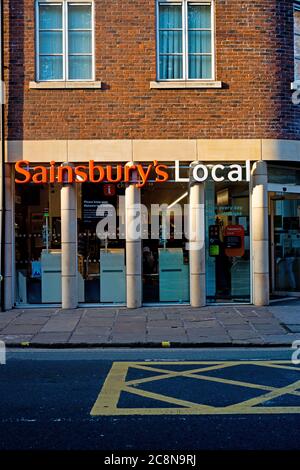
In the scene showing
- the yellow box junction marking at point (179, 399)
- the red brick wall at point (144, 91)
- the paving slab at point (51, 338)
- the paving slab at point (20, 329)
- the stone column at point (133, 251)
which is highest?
the red brick wall at point (144, 91)

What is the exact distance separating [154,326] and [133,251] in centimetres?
252

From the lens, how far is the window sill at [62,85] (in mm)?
12562

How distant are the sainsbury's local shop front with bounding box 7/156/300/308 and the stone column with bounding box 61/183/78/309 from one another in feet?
0.07

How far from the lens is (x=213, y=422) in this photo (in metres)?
5.28

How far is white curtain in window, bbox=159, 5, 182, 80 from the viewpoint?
12914 millimetres

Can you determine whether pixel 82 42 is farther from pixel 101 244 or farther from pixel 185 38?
pixel 101 244

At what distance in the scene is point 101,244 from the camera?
1312 cm

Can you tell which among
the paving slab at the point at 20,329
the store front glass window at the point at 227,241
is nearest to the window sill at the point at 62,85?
the store front glass window at the point at 227,241

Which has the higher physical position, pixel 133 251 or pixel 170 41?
pixel 170 41

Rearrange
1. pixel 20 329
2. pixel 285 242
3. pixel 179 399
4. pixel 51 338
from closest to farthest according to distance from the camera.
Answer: pixel 179 399 → pixel 51 338 → pixel 20 329 → pixel 285 242

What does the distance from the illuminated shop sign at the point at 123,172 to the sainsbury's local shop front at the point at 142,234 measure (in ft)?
0.07

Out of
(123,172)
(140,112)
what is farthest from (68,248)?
(140,112)

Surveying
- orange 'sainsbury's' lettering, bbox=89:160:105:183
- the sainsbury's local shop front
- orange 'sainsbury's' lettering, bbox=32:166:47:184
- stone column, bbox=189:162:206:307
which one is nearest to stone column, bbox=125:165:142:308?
the sainsbury's local shop front

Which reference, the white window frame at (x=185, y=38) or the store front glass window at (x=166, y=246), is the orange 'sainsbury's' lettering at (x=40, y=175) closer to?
the store front glass window at (x=166, y=246)
